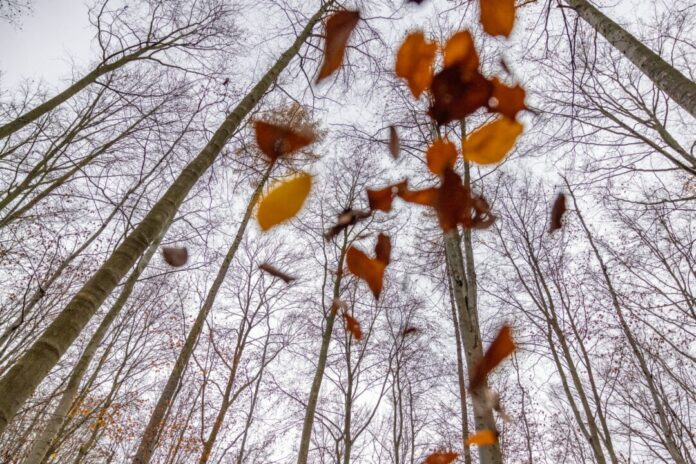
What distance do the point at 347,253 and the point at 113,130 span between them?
4.71 metres

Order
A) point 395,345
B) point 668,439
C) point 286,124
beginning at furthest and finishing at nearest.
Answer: point 395,345 < point 668,439 < point 286,124

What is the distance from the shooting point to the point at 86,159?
201 inches

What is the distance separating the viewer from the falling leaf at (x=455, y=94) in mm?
3752

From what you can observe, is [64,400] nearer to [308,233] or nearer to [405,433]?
[308,233]

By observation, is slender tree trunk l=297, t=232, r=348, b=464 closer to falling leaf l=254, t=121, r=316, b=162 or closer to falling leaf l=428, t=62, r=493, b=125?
falling leaf l=254, t=121, r=316, b=162

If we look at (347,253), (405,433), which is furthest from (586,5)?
(405,433)

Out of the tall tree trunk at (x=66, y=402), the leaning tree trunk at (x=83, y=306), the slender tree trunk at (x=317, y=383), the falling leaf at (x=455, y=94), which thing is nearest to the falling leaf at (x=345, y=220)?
the slender tree trunk at (x=317, y=383)

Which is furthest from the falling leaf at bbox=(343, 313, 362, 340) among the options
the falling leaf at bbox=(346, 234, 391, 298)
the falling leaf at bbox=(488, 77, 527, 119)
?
the falling leaf at bbox=(488, 77, 527, 119)

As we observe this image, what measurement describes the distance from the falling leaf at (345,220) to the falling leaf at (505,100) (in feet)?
9.66

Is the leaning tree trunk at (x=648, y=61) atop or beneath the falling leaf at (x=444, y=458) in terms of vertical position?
atop

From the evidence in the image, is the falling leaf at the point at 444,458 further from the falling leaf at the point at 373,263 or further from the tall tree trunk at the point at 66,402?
the tall tree trunk at the point at 66,402

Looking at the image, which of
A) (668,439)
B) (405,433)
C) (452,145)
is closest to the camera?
(452,145)

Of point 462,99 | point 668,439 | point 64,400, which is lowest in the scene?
point 64,400

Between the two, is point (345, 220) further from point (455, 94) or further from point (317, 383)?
point (455, 94)
